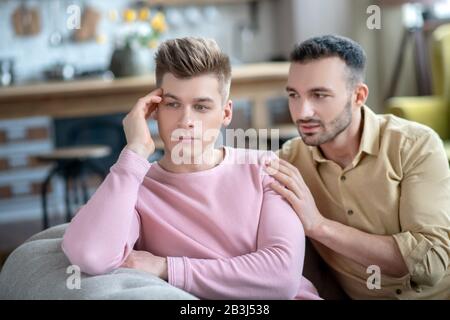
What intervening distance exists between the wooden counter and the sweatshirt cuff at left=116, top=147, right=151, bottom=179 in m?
2.14

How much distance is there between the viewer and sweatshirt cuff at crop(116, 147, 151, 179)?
1.25 metres

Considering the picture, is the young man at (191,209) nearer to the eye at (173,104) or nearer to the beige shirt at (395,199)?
the eye at (173,104)

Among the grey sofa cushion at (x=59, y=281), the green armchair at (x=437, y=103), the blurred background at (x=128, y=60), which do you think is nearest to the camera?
the grey sofa cushion at (x=59, y=281)

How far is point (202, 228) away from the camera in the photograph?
1326mm

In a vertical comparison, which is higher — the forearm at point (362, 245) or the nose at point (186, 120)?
the nose at point (186, 120)

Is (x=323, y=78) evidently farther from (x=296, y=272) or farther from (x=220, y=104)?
(x=296, y=272)

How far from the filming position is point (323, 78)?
4.62 feet

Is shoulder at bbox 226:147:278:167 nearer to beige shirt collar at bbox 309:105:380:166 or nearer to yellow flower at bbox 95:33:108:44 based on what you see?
beige shirt collar at bbox 309:105:380:166

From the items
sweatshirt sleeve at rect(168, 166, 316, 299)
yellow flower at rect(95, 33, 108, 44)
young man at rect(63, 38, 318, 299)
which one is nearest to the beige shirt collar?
young man at rect(63, 38, 318, 299)

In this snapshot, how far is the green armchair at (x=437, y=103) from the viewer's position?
3314 millimetres

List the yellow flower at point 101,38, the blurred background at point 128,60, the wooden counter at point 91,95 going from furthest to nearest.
Answer: the yellow flower at point 101,38
the blurred background at point 128,60
the wooden counter at point 91,95

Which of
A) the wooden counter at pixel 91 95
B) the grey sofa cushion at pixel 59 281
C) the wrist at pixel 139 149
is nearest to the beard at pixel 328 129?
the wrist at pixel 139 149
